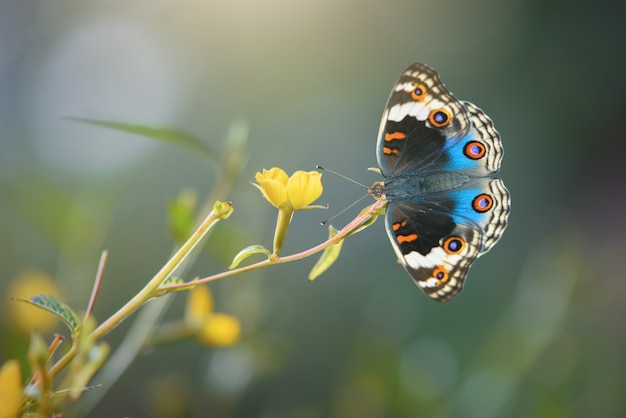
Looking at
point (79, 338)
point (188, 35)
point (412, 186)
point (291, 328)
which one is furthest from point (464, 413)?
point (188, 35)

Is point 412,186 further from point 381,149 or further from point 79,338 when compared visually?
point 79,338

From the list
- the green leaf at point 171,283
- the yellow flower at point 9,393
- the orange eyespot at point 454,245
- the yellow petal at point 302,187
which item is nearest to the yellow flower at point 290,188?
the yellow petal at point 302,187

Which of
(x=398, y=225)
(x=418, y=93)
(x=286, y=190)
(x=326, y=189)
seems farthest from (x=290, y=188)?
(x=326, y=189)

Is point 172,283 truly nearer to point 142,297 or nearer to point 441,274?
point 142,297

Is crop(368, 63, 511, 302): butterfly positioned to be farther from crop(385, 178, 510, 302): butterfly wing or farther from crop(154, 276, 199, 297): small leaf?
crop(154, 276, 199, 297): small leaf

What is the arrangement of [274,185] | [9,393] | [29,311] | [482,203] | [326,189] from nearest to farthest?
[9,393] → [274,185] → [29,311] → [482,203] → [326,189]

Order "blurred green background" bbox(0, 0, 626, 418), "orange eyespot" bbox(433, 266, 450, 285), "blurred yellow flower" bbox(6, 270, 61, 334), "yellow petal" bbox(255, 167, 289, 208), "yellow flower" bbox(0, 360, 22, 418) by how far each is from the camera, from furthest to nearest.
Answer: "blurred green background" bbox(0, 0, 626, 418), "orange eyespot" bbox(433, 266, 450, 285), "blurred yellow flower" bbox(6, 270, 61, 334), "yellow petal" bbox(255, 167, 289, 208), "yellow flower" bbox(0, 360, 22, 418)

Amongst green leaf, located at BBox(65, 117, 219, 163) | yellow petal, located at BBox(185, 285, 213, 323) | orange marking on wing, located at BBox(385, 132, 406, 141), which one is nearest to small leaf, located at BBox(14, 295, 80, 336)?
green leaf, located at BBox(65, 117, 219, 163)
